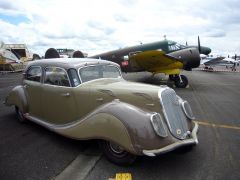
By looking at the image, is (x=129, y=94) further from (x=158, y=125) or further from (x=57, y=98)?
(x=57, y=98)

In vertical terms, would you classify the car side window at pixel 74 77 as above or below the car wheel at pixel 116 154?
above

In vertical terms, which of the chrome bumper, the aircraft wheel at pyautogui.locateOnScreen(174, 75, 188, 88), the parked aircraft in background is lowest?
the aircraft wheel at pyautogui.locateOnScreen(174, 75, 188, 88)

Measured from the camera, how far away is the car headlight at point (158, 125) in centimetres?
406

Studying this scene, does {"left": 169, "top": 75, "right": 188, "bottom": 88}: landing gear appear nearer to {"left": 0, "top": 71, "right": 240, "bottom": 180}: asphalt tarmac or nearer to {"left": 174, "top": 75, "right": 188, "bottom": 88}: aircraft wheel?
{"left": 174, "top": 75, "right": 188, "bottom": 88}: aircraft wheel

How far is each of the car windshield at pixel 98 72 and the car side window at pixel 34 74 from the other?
136cm

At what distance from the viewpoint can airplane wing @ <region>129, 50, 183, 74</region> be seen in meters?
14.8

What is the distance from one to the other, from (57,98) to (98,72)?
104cm

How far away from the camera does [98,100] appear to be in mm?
4918

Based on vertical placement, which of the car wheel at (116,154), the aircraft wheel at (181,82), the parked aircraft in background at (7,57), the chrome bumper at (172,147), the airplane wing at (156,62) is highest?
the parked aircraft in background at (7,57)

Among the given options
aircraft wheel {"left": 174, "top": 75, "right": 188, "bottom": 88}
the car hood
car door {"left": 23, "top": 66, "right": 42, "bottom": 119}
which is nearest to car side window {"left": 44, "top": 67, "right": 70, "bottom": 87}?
car door {"left": 23, "top": 66, "right": 42, "bottom": 119}

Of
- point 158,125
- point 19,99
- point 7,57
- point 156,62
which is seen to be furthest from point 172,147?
point 7,57

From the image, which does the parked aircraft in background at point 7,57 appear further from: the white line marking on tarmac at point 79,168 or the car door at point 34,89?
the white line marking on tarmac at point 79,168

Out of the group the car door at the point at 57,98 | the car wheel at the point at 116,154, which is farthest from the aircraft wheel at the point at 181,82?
the car wheel at the point at 116,154

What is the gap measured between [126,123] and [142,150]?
482 millimetres
